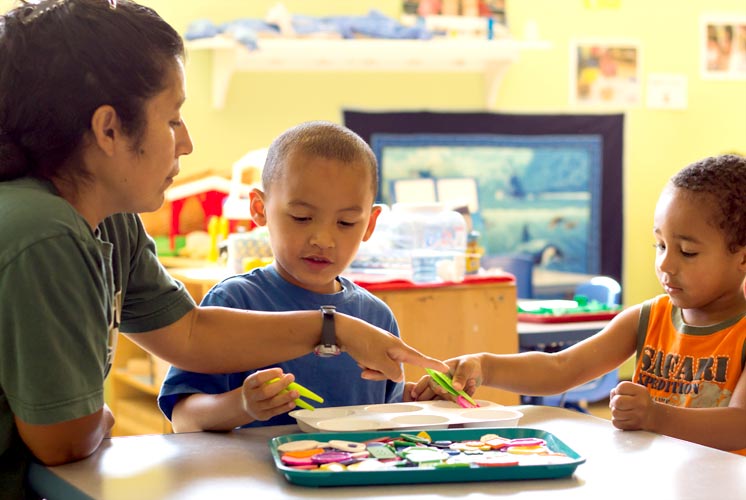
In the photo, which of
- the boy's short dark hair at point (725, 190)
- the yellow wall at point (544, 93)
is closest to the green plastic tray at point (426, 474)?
the boy's short dark hair at point (725, 190)

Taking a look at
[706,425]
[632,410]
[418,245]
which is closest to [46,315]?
[632,410]

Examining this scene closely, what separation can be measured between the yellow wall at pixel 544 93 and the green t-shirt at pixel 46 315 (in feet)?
10.2

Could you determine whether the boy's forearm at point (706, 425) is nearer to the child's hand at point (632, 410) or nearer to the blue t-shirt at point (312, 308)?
the child's hand at point (632, 410)

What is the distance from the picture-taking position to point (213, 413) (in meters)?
1.26

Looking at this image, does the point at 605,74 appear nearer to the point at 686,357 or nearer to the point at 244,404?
the point at 686,357

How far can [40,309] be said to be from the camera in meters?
1.03

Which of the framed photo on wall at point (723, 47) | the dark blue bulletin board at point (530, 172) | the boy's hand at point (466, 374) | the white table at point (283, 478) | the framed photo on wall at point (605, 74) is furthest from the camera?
the framed photo on wall at point (723, 47)

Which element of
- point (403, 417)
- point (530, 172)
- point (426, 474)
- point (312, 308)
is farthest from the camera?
point (530, 172)

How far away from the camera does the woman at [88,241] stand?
1.04m

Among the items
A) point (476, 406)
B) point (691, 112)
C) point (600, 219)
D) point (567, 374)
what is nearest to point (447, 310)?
point (567, 374)

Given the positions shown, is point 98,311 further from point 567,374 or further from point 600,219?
point 600,219

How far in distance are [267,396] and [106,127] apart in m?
0.36

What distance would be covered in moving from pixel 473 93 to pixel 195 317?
3.44 meters

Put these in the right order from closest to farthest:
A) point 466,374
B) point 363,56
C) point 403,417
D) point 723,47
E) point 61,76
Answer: point 61,76 < point 403,417 < point 466,374 < point 363,56 < point 723,47
